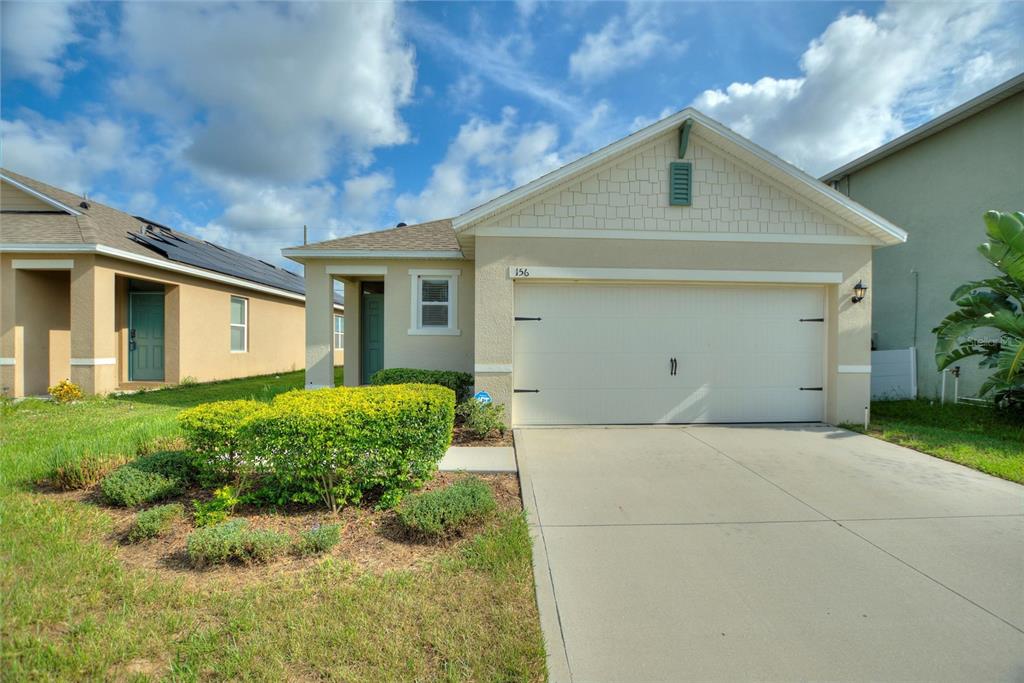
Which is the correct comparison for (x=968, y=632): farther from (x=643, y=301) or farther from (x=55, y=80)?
(x=55, y=80)

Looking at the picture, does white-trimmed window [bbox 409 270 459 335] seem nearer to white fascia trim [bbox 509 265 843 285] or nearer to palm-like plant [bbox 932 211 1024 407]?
white fascia trim [bbox 509 265 843 285]

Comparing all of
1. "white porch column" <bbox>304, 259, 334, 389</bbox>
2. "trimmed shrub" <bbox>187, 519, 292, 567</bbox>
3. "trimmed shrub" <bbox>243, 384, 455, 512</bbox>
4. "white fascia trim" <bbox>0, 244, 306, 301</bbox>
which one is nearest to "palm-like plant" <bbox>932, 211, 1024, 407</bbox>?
"trimmed shrub" <bbox>243, 384, 455, 512</bbox>

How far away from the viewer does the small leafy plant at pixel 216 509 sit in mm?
3904

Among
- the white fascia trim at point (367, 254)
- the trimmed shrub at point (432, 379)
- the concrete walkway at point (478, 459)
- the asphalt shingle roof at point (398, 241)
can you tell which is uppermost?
the asphalt shingle roof at point (398, 241)

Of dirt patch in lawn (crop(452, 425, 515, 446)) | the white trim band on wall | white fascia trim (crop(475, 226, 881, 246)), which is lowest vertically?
dirt patch in lawn (crop(452, 425, 515, 446))

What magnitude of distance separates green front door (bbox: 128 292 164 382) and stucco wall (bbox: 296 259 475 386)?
5.20 m

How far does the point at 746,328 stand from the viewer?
805 centimetres

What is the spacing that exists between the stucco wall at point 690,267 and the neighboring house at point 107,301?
15.3 feet

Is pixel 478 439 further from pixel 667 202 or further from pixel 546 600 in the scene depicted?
pixel 667 202

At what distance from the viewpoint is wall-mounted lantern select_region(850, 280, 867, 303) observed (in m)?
7.88

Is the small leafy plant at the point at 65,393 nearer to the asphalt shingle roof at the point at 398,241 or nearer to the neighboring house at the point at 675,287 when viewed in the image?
the asphalt shingle roof at the point at 398,241

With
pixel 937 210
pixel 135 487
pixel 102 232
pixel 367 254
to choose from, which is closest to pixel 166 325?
pixel 102 232

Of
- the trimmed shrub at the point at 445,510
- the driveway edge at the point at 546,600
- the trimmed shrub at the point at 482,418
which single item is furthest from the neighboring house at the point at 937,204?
the trimmed shrub at the point at 445,510

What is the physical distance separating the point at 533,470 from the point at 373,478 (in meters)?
1.98
